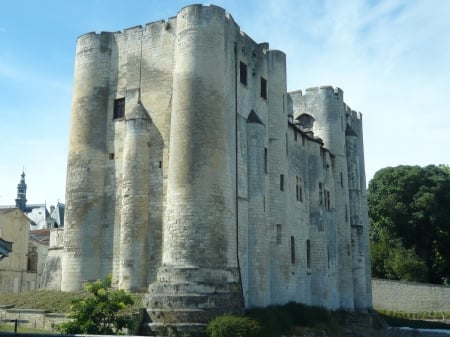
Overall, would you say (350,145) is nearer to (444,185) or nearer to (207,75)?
(444,185)

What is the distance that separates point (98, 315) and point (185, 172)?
685 cm

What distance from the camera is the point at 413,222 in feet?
169

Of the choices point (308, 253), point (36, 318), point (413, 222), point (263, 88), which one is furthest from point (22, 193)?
point (36, 318)

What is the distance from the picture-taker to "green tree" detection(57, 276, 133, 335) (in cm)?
1873

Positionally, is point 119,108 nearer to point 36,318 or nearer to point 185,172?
point 185,172

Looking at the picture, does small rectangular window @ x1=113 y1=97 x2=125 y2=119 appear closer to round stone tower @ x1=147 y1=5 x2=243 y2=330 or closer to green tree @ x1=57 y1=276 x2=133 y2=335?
round stone tower @ x1=147 y1=5 x2=243 y2=330

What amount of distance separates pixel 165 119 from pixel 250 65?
5613 millimetres

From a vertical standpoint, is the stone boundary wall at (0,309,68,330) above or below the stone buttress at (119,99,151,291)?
below

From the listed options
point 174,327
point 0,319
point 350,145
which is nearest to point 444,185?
point 350,145

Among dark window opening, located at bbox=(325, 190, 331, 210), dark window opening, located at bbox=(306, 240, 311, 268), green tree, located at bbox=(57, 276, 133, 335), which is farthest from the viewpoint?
dark window opening, located at bbox=(325, 190, 331, 210)

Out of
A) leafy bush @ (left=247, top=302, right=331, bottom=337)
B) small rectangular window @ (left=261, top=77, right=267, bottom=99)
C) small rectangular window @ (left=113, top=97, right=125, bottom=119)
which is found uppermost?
small rectangular window @ (left=261, top=77, right=267, bottom=99)

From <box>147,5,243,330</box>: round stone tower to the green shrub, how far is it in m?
0.74

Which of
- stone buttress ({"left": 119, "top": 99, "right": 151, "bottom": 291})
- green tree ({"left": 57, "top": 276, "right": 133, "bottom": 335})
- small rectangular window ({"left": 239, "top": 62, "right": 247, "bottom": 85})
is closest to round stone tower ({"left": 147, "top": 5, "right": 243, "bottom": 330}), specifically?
stone buttress ({"left": 119, "top": 99, "right": 151, "bottom": 291})

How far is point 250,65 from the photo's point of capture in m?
28.5
